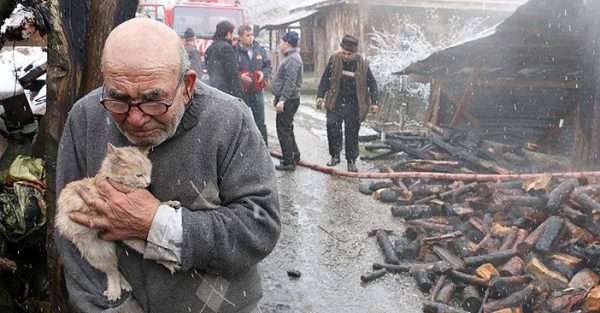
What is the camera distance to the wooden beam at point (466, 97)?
1121cm

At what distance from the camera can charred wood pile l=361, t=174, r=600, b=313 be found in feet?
16.0

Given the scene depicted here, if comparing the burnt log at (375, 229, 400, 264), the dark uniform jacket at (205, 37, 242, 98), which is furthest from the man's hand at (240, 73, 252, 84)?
the burnt log at (375, 229, 400, 264)

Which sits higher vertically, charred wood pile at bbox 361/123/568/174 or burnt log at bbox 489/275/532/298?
charred wood pile at bbox 361/123/568/174

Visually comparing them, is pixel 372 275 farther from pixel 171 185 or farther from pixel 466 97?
pixel 466 97

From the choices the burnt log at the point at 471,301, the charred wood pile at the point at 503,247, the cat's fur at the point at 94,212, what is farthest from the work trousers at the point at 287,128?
the cat's fur at the point at 94,212

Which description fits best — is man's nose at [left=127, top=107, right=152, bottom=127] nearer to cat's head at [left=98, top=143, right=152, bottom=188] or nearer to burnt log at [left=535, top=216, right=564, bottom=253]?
cat's head at [left=98, top=143, right=152, bottom=188]

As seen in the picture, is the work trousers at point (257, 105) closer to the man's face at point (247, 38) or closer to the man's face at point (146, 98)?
the man's face at point (247, 38)

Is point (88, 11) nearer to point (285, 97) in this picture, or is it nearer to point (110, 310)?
point (110, 310)

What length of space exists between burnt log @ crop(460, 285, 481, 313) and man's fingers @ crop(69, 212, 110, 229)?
4.00 metres

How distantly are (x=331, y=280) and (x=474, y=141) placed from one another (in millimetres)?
6214

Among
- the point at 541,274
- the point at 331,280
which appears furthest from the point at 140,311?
the point at 541,274

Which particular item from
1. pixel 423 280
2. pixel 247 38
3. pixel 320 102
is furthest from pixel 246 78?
pixel 423 280

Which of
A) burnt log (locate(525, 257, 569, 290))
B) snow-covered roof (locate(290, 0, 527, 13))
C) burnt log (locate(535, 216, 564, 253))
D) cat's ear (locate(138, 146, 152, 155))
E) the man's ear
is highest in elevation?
snow-covered roof (locate(290, 0, 527, 13))

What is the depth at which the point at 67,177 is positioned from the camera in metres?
2.16
